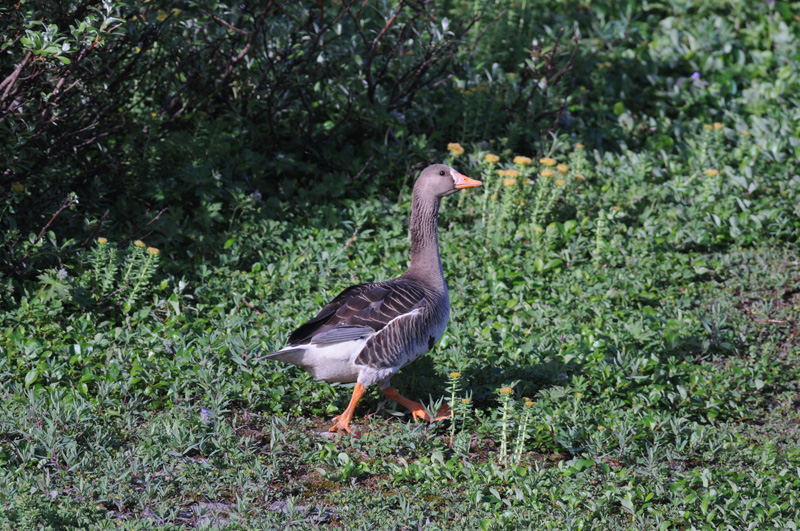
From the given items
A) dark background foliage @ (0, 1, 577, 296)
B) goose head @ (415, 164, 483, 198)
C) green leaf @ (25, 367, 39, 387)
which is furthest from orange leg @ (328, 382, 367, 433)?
dark background foliage @ (0, 1, 577, 296)

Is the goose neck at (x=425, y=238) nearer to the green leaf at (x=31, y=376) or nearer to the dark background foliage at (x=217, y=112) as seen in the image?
the dark background foliage at (x=217, y=112)

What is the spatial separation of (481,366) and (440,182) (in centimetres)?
125

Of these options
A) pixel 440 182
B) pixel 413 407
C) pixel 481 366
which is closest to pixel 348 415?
pixel 413 407

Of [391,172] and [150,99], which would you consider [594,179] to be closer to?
[391,172]

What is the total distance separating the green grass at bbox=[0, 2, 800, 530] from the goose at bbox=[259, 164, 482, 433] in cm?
30

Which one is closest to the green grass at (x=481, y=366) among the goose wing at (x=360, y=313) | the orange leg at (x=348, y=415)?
the orange leg at (x=348, y=415)

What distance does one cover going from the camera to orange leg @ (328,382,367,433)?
188 inches

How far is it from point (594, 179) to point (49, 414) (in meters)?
5.50

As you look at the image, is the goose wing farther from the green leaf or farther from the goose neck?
the green leaf

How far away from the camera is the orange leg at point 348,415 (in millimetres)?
4777

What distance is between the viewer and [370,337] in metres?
4.76

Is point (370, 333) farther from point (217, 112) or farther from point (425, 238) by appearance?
point (217, 112)

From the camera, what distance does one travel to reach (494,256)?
6.96 metres

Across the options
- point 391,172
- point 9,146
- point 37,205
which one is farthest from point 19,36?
point 391,172
